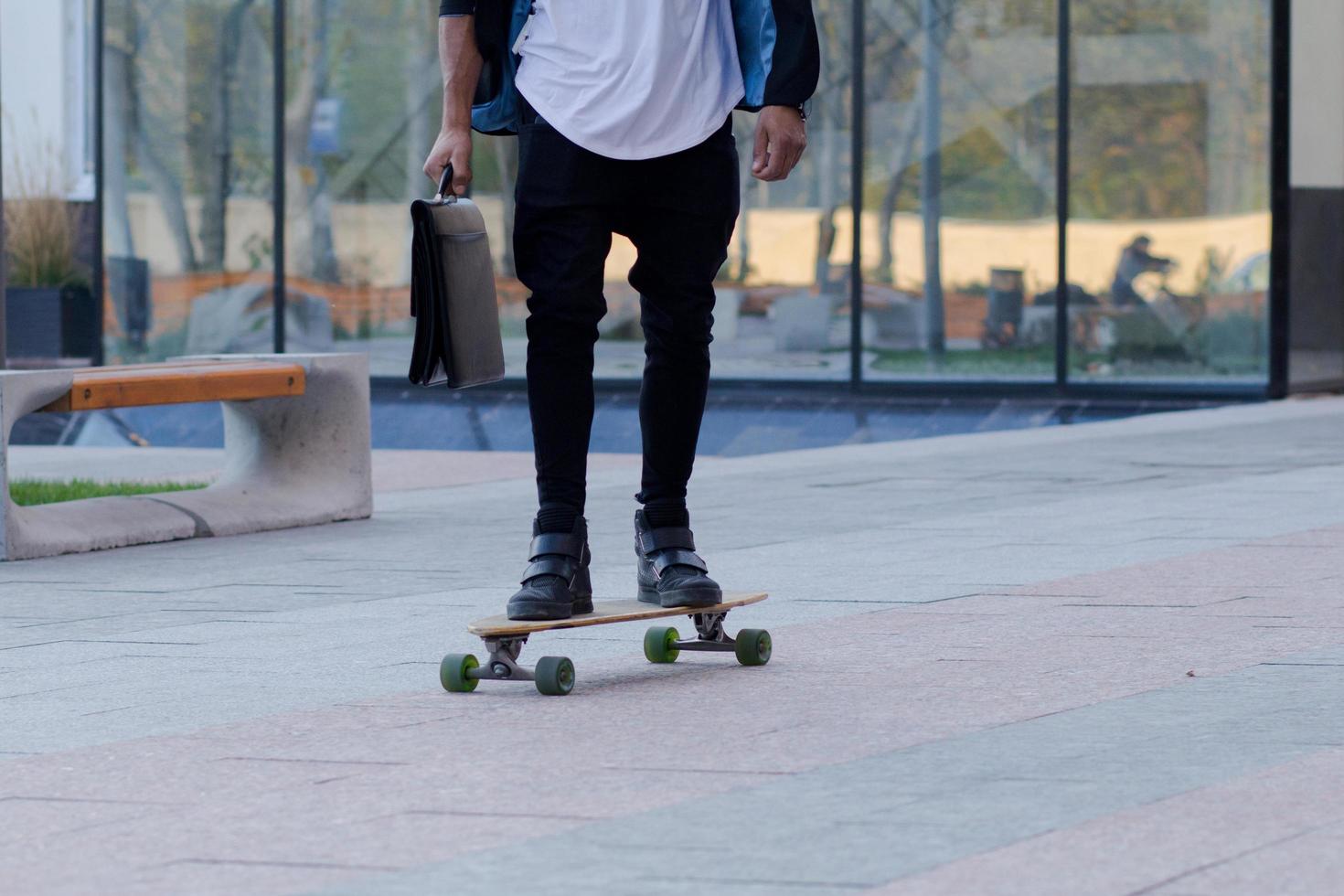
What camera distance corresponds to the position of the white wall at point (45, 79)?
19.4 metres

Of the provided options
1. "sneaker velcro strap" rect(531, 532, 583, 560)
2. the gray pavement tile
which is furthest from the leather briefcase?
the gray pavement tile

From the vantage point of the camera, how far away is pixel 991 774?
144 inches

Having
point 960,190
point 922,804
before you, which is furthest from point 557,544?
point 960,190

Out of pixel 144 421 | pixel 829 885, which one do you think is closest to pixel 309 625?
pixel 829 885

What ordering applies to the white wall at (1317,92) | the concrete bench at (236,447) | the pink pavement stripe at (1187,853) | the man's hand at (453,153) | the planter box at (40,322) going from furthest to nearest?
the planter box at (40,322)
the white wall at (1317,92)
the concrete bench at (236,447)
the man's hand at (453,153)
the pink pavement stripe at (1187,853)

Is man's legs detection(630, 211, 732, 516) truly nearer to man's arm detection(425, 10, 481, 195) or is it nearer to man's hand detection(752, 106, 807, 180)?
man's hand detection(752, 106, 807, 180)

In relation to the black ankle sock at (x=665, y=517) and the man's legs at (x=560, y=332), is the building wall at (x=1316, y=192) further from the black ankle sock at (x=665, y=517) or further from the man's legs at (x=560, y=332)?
the man's legs at (x=560, y=332)

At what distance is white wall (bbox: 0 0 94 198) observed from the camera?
1936 centimetres

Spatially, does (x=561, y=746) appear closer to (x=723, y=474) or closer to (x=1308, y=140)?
(x=723, y=474)

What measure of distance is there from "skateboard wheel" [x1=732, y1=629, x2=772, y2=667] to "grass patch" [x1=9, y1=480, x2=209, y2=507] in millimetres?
4245

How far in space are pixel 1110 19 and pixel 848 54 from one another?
1.81 metres

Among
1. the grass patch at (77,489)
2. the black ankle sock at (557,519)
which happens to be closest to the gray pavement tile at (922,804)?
the black ankle sock at (557,519)

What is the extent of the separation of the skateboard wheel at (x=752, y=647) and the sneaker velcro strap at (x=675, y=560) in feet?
0.53

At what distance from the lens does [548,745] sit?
3.96 metres
